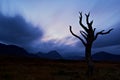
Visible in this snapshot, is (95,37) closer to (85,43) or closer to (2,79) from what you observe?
(85,43)

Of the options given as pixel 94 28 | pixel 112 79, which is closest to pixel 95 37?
pixel 94 28

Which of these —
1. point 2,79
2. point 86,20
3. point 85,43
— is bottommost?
point 2,79

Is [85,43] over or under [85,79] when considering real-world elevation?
over

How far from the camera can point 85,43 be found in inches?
1006

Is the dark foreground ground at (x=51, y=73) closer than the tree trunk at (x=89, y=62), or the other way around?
the dark foreground ground at (x=51, y=73)

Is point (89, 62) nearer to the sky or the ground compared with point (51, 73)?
nearer to the sky

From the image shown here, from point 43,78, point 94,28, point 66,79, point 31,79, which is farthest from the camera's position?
point 94,28

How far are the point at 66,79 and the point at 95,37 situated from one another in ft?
18.6

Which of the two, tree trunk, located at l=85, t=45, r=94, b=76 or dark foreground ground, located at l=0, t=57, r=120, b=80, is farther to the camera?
tree trunk, located at l=85, t=45, r=94, b=76

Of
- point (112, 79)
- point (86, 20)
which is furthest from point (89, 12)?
point (112, 79)

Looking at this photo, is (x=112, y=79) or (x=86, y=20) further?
(x=86, y=20)

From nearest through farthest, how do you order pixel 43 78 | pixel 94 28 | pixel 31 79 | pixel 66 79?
pixel 31 79 < pixel 43 78 < pixel 66 79 < pixel 94 28

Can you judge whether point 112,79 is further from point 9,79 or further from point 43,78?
point 9,79

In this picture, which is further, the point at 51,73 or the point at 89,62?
the point at 51,73
